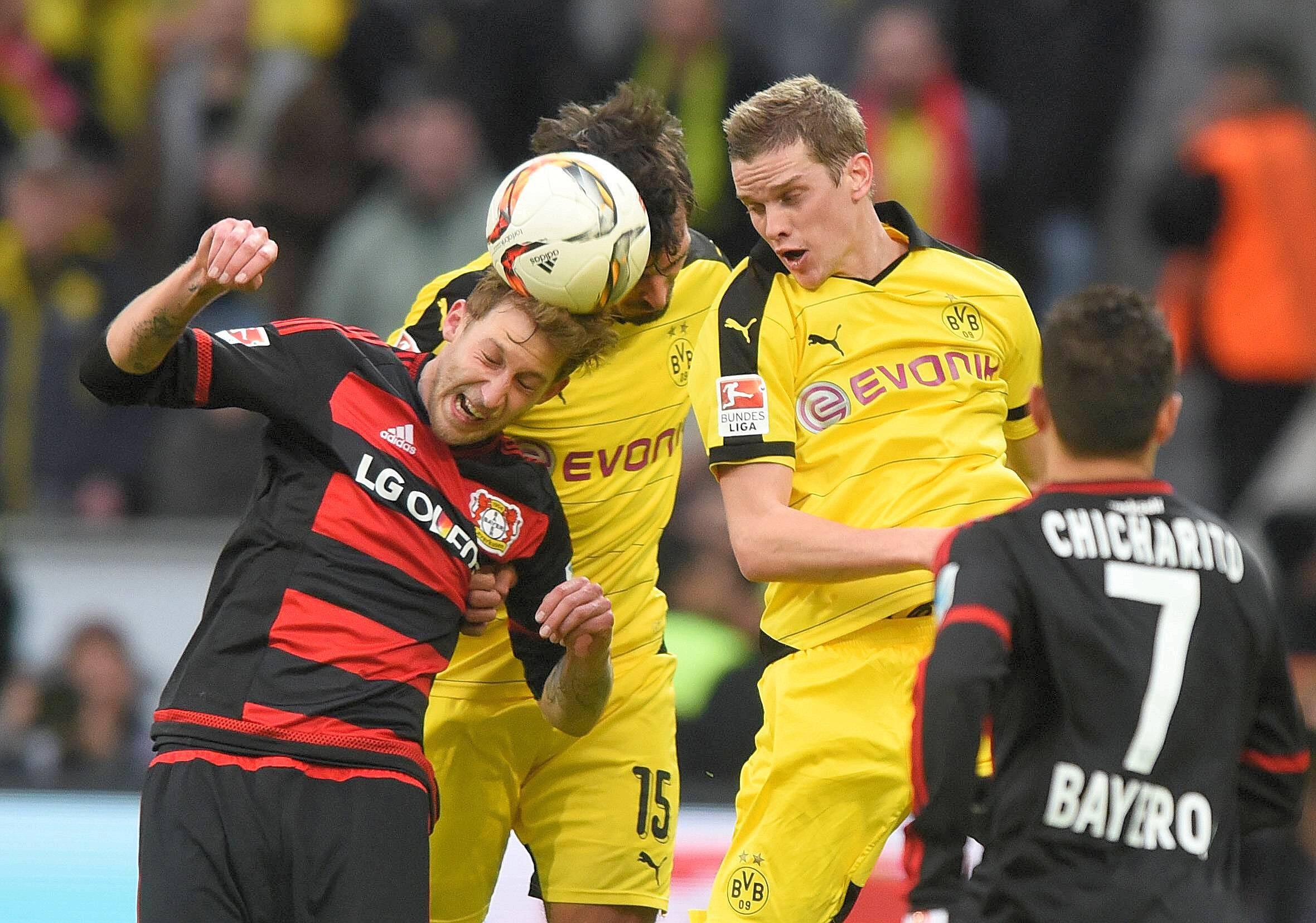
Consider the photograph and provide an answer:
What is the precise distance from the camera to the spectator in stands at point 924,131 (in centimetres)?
990

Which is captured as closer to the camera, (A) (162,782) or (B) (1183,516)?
(B) (1183,516)

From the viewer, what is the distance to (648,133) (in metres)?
5.17

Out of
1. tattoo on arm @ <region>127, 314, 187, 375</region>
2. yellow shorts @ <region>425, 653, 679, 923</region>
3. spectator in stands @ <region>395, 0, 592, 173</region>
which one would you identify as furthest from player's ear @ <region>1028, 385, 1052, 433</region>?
spectator in stands @ <region>395, 0, 592, 173</region>

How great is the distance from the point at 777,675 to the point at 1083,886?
1498 millimetres

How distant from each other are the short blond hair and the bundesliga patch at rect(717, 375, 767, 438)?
579mm

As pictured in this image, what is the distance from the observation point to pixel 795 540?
456cm

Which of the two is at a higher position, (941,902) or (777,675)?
(777,675)

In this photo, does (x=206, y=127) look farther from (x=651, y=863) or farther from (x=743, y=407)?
(x=743, y=407)

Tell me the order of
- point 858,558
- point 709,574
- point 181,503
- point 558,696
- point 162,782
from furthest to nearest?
point 181,503
point 709,574
point 558,696
point 858,558
point 162,782

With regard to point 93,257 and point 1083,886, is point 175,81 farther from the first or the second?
point 1083,886

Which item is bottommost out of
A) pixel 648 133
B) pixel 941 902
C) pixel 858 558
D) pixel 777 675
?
pixel 941 902

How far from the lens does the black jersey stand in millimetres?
3477

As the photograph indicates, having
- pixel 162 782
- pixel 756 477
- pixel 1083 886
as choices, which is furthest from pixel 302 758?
pixel 1083 886

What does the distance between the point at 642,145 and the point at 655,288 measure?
1.31ft
